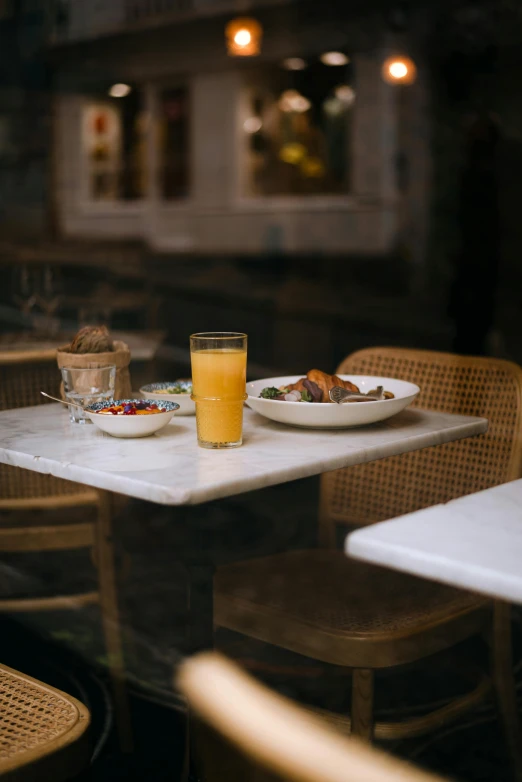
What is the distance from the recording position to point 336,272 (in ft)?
26.9

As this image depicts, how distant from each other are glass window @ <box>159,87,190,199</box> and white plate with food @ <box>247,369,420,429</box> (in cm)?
821

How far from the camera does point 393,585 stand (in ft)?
5.11

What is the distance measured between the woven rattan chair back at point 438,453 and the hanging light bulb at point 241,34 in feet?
24.4

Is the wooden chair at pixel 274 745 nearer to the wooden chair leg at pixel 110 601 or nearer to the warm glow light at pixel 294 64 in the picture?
the wooden chair leg at pixel 110 601

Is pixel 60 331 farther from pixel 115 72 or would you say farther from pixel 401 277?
pixel 115 72

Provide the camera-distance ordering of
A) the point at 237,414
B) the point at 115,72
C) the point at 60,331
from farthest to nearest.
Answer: the point at 115,72, the point at 60,331, the point at 237,414

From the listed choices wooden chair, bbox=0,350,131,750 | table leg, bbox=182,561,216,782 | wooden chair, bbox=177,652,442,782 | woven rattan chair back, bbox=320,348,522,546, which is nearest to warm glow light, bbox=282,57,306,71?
wooden chair, bbox=0,350,131,750

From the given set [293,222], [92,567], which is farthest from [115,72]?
[92,567]

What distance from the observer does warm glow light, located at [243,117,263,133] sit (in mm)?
9117

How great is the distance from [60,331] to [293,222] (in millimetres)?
5237

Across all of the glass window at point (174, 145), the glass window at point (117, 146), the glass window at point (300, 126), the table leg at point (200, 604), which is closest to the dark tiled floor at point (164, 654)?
the table leg at point (200, 604)

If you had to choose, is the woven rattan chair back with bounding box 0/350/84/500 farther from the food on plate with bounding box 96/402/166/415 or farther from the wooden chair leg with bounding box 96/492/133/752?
the food on plate with bounding box 96/402/166/415

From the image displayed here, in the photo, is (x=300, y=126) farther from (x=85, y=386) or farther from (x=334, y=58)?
(x=85, y=386)

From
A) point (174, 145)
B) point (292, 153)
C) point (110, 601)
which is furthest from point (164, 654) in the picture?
point (174, 145)
